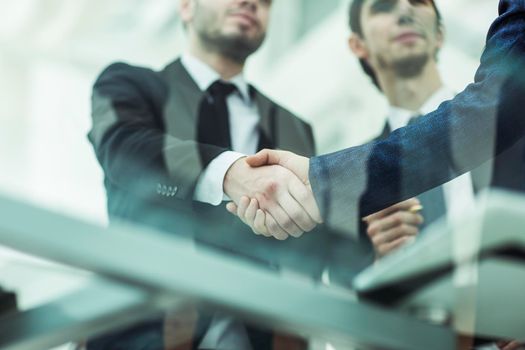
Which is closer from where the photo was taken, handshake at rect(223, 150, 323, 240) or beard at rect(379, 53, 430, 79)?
handshake at rect(223, 150, 323, 240)

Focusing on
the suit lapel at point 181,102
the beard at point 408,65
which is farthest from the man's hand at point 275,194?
the beard at point 408,65

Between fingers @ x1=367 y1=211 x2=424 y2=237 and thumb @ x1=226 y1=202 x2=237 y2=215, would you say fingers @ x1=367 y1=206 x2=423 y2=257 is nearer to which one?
fingers @ x1=367 y1=211 x2=424 y2=237

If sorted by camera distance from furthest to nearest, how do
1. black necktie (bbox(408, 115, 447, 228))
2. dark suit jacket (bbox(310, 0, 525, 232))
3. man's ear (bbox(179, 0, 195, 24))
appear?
1. man's ear (bbox(179, 0, 195, 24))
2. black necktie (bbox(408, 115, 447, 228))
3. dark suit jacket (bbox(310, 0, 525, 232))

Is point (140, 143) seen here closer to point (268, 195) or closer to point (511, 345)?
point (268, 195)

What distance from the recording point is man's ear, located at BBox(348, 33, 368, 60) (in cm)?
125

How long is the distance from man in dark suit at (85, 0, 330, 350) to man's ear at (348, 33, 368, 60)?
142 mm

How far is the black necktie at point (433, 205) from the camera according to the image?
1.12 metres

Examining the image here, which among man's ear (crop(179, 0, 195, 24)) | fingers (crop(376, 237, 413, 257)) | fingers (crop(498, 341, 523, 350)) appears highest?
man's ear (crop(179, 0, 195, 24))

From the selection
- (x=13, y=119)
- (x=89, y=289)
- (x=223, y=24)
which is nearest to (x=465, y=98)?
(x=223, y=24)

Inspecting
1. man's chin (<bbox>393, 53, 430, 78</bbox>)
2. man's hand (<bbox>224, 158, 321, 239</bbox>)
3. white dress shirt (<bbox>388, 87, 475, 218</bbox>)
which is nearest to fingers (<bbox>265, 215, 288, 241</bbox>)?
man's hand (<bbox>224, 158, 321, 239</bbox>)

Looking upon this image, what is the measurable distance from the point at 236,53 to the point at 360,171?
0.91 feet

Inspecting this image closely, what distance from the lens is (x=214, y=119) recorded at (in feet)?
3.79

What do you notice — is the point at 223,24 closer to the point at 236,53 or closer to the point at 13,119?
the point at 236,53

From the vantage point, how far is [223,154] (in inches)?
43.5
